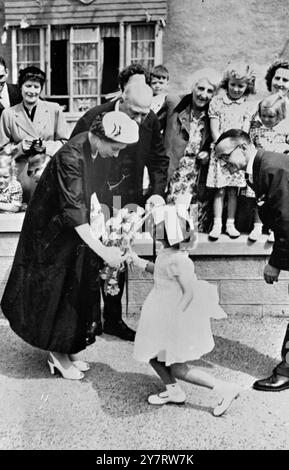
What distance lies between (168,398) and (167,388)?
0.05 m

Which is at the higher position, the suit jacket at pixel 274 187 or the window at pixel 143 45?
the window at pixel 143 45

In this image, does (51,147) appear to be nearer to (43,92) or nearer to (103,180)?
(43,92)

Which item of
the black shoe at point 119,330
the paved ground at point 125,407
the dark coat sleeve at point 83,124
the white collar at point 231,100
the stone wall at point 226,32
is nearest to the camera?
the paved ground at point 125,407

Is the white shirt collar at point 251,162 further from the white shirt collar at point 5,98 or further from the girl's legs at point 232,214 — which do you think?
the white shirt collar at point 5,98

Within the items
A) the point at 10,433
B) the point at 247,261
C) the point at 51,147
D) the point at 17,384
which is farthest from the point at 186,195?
the point at 10,433

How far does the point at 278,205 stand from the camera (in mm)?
2957

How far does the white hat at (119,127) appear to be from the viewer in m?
2.99

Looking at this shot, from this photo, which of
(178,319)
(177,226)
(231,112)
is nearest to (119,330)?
(178,319)

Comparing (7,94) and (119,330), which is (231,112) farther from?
(119,330)

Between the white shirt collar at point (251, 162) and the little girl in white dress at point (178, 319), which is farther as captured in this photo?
the white shirt collar at point (251, 162)

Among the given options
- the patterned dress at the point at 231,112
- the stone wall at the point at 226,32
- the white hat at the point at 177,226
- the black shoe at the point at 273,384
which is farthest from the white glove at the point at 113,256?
the stone wall at the point at 226,32

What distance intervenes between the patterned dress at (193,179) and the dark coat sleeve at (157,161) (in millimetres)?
202

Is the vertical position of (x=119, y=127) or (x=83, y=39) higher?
(x=83, y=39)
